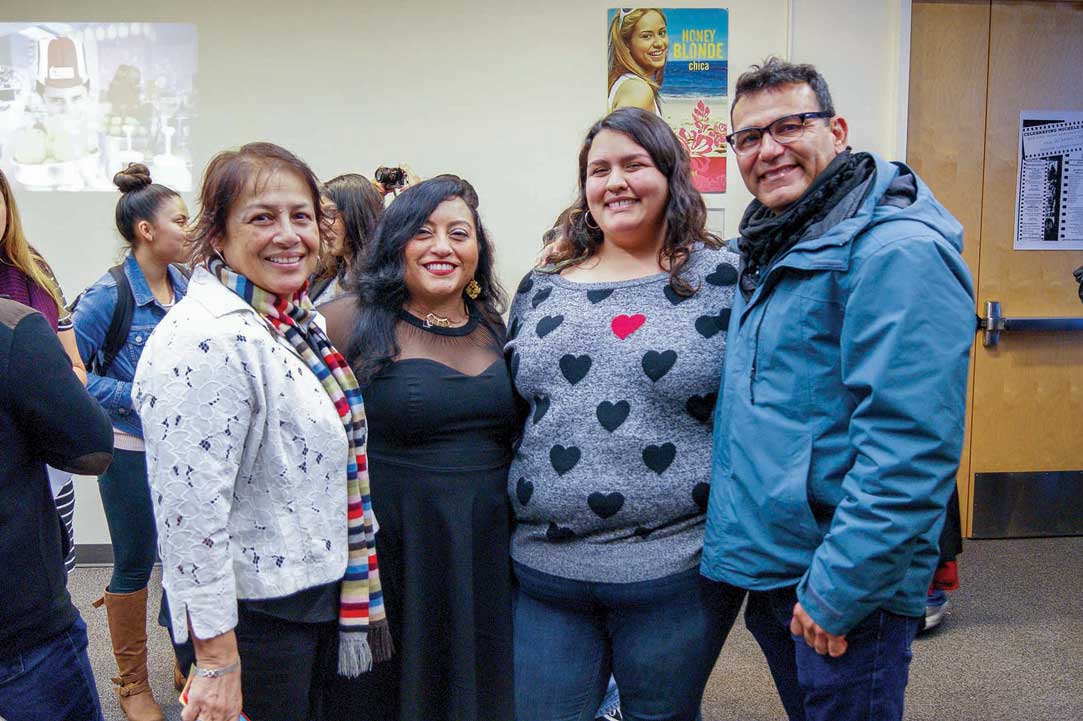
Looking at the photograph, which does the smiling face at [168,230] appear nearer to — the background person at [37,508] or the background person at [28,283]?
the background person at [28,283]

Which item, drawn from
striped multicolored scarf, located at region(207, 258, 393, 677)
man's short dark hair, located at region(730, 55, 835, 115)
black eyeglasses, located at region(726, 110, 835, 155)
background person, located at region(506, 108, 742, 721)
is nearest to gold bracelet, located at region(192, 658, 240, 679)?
striped multicolored scarf, located at region(207, 258, 393, 677)

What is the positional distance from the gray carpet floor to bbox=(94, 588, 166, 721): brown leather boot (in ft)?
0.27

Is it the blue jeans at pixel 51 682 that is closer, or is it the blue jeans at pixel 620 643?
the blue jeans at pixel 51 682

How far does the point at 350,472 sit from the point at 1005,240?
3.46 metres

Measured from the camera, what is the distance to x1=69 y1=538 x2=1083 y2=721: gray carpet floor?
7.82ft

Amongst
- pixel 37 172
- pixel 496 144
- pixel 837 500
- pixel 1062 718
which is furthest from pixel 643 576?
pixel 37 172

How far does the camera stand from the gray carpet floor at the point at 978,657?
2.38 m

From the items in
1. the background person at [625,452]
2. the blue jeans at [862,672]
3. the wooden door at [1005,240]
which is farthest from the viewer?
the wooden door at [1005,240]

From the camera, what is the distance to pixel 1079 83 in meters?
3.63

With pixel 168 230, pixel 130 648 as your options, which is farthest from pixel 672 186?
pixel 130 648

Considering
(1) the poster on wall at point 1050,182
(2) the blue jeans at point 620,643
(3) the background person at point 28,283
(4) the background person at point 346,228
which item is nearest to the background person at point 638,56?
(4) the background person at point 346,228

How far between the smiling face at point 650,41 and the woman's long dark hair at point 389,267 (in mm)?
2032

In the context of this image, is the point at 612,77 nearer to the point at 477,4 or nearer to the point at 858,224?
the point at 477,4

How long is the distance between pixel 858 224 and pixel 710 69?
2531 mm
